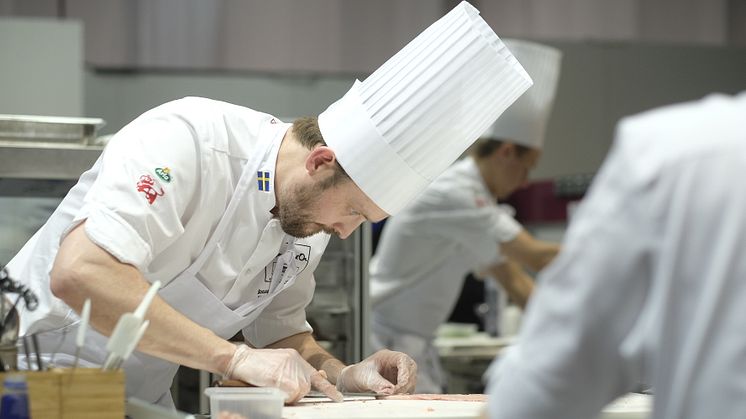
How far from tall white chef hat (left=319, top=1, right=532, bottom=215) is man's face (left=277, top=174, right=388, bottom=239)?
0.03 m

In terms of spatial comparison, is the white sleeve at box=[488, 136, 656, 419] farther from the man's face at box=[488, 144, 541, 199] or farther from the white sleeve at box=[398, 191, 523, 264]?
the man's face at box=[488, 144, 541, 199]

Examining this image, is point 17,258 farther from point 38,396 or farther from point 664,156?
point 664,156

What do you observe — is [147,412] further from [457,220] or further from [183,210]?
[457,220]

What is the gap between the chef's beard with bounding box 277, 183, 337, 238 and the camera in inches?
76.9

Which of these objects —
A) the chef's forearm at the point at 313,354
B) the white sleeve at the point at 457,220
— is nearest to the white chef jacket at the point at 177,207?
the chef's forearm at the point at 313,354

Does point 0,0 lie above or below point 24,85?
above

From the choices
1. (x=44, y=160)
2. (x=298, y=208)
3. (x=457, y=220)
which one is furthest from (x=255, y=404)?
(x=457, y=220)

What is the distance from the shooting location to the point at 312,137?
200cm

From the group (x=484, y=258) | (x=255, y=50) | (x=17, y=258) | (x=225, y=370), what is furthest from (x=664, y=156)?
(x=255, y=50)

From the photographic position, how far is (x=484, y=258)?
3.75 meters

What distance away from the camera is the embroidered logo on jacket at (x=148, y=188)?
1.71m

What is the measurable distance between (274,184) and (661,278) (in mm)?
1162

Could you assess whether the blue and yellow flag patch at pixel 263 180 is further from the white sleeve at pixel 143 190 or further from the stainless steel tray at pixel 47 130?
the stainless steel tray at pixel 47 130

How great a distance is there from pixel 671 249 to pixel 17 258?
1481mm
